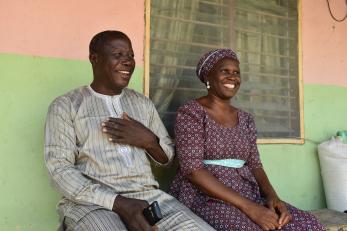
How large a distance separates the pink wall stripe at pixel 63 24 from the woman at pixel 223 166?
0.60 metres

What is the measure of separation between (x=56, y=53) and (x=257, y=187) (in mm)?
1439

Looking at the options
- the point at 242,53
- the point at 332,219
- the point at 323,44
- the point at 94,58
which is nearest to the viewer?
the point at 94,58

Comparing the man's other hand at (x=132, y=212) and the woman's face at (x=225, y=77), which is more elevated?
the woman's face at (x=225, y=77)

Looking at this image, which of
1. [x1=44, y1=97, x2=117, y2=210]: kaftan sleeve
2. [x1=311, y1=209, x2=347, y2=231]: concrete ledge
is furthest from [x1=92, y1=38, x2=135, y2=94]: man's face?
[x1=311, y1=209, x2=347, y2=231]: concrete ledge

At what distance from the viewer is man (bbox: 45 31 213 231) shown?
6.91 feet

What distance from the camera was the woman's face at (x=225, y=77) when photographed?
2.63m

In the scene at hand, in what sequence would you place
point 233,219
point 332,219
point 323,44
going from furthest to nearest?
1. point 323,44
2. point 332,219
3. point 233,219

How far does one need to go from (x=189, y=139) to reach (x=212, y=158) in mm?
190

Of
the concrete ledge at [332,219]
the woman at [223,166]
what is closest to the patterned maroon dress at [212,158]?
the woman at [223,166]

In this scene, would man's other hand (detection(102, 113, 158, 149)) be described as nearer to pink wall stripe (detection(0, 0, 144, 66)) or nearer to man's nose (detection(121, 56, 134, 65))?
man's nose (detection(121, 56, 134, 65))

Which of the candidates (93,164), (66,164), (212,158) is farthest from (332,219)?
(66,164)

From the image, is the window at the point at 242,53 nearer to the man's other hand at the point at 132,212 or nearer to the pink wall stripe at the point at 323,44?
the pink wall stripe at the point at 323,44

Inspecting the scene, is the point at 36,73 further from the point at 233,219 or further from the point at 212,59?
the point at 233,219

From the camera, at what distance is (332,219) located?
3.15m
